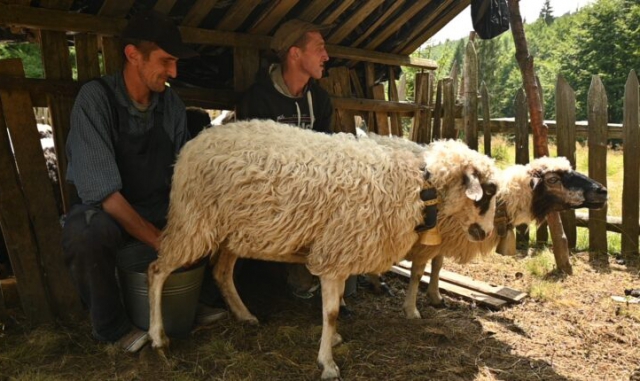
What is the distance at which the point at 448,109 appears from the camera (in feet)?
20.6

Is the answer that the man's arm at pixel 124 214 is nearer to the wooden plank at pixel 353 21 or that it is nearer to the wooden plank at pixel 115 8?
the wooden plank at pixel 115 8

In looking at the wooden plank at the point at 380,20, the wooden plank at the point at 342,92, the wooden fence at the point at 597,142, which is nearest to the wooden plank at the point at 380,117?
the wooden plank at the point at 342,92

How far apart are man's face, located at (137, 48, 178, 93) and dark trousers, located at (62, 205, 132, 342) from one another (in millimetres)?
957

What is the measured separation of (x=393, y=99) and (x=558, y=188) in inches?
105

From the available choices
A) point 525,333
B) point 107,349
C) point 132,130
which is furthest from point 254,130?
point 525,333

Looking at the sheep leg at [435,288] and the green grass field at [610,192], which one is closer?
the sheep leg at [435,288]

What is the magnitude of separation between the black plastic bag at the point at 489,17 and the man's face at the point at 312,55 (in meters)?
1.89

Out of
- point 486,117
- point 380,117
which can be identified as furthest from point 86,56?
point 486,117

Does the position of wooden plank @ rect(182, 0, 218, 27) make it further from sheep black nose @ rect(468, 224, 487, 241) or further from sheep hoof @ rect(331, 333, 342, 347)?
sheep hoof @ rect(331, 333, 342, 347)

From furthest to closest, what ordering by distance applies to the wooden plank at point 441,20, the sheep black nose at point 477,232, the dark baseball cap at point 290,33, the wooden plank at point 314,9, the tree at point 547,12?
the tree at point 547,12
the wooden plank at point 441,20
the wooden plank at point 314,9
the dark baseball cap at point 290,33
the sheep black nose at point 477,232

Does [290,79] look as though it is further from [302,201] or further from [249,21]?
[302,201]

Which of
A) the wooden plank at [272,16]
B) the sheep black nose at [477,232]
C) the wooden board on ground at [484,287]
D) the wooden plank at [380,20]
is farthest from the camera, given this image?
the wooden plank at [380,20]

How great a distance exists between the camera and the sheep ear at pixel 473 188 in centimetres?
296

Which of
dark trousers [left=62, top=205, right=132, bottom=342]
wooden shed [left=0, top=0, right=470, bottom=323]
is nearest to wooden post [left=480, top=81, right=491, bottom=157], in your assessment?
wooden shed [left=0, top=0, right=470, bottom=323]
